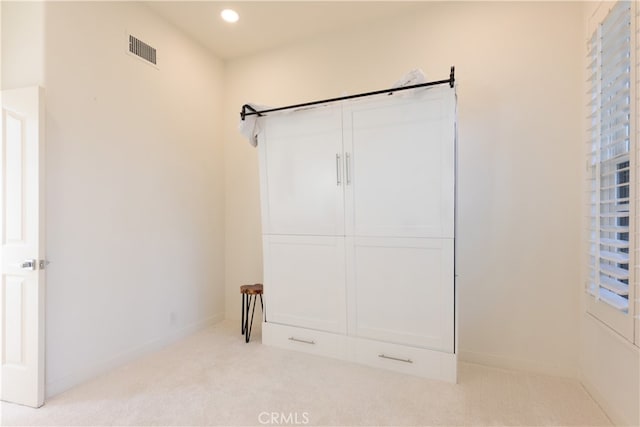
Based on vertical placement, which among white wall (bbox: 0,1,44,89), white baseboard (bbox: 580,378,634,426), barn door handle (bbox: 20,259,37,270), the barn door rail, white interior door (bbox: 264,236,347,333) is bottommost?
white baseboard (bbox: 580,378,634,426)

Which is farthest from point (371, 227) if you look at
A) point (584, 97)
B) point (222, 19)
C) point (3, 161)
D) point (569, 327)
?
point (3, 161)

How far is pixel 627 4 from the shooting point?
1.74 metres

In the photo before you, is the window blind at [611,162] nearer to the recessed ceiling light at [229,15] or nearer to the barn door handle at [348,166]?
the barn door handle at [348,166]

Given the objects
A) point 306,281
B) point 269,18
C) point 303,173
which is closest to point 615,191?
point 303,173

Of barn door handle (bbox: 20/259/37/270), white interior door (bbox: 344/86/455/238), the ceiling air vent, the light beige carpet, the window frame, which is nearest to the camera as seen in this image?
the window frame

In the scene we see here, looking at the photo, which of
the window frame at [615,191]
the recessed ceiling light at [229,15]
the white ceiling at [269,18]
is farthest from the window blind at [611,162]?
the recessed ceiling light at [229,15]

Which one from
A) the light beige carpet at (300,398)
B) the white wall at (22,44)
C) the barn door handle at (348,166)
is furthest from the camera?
the barn door handle at (348,166)

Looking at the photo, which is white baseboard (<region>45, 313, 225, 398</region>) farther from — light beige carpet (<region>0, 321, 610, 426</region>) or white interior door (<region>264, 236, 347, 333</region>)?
white interior door (<region>264, 236, 347, 333</region>)

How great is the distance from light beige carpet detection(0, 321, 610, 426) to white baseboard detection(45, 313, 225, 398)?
8 centimetres

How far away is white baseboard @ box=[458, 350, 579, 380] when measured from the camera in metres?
2.38

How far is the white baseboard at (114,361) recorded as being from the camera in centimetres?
216

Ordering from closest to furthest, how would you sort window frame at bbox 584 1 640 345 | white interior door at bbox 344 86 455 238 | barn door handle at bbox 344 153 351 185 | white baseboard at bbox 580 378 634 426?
window frame at bbox 584 1 640 345 → white baseboard at bbox 580 378 634 426 → white interior door at bbox 344 86 455 238 → barn door handle at bbox 344 153 351 185

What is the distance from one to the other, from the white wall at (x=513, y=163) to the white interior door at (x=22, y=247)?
2.77 metres

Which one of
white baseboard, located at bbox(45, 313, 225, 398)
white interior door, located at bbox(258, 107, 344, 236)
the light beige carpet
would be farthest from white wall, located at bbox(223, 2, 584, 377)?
white baseboard, located at bbox(45, 313, 225, 398)
